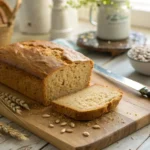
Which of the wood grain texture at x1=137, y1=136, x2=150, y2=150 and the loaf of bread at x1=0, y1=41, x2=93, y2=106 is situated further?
the loaf of bread at x1=0, y1=41, x2=93, y2=106

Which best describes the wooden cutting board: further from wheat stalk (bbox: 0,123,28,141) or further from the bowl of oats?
the bowl of oats

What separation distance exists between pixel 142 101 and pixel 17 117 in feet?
1.51

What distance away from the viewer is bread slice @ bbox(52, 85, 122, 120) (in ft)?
3.96

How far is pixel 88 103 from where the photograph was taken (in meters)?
1.26

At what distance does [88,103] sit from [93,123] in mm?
80

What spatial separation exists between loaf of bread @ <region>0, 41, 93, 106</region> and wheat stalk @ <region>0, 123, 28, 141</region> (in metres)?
0.19

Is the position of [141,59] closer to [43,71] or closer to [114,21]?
[114,21]

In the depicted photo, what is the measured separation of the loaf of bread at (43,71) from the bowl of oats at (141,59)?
0.25 meters

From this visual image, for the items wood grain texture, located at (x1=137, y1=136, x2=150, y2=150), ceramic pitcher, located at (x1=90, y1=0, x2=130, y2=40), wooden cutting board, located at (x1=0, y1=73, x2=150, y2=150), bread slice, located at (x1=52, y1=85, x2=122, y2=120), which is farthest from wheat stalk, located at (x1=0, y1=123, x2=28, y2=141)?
ceramic pitcher, located at (x1=90, y1=0, x2=130, y2=40)

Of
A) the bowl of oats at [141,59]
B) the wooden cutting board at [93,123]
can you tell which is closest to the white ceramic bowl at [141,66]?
the bowl of oats at [141,59]

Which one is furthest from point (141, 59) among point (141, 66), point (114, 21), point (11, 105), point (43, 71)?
point (11, 105)

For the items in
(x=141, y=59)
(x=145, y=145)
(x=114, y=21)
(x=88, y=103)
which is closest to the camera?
(x=145, y=145)

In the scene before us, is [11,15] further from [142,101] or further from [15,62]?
[142,101]

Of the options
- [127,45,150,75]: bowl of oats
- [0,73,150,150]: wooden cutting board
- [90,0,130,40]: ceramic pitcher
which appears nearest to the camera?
[0,73,150,150]: wooden cutting board
